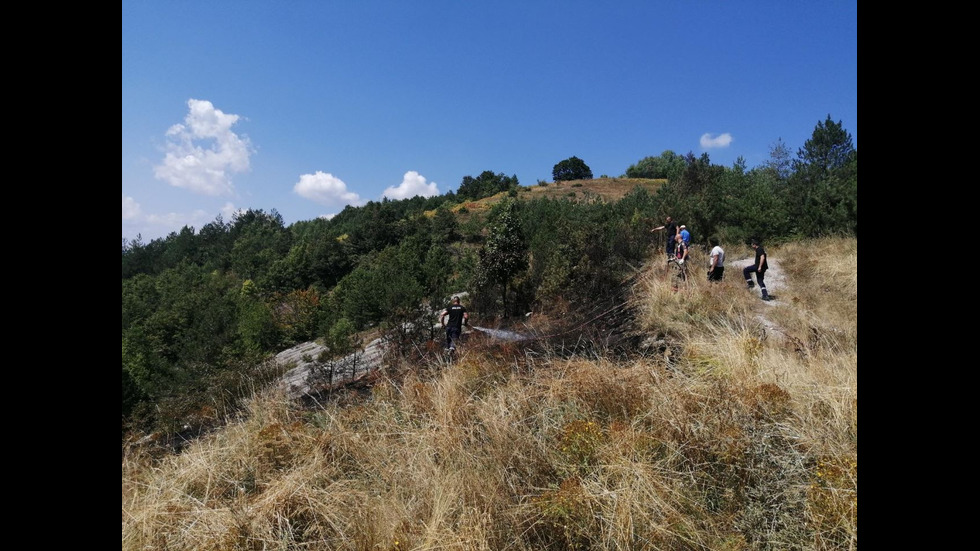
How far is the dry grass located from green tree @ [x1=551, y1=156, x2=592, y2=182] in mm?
67662

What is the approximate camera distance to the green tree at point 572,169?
69812mm

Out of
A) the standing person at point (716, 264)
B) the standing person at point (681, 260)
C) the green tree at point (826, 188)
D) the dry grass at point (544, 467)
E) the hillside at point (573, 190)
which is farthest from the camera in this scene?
the hillside at point (573, 190)

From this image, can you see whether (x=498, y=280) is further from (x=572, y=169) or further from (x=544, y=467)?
(x=572, y=169)

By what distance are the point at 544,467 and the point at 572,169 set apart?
70.9 m

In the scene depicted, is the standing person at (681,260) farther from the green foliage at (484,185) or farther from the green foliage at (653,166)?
the green foliage at (653,166)

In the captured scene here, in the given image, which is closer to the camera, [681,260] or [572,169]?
[681,260]

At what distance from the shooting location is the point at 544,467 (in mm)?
3100

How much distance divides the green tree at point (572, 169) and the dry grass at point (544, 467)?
67662mm

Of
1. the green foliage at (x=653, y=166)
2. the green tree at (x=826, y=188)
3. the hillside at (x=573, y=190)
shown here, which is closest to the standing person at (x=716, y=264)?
the green tree at (x=826, y=188)

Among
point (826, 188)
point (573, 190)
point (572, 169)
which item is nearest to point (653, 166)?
point (572, 169)

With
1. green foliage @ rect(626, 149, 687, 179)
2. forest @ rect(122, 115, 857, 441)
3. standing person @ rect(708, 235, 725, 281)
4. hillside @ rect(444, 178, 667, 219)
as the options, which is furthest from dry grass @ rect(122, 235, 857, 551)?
green foliage @ rect(626, 149, 687, 179)

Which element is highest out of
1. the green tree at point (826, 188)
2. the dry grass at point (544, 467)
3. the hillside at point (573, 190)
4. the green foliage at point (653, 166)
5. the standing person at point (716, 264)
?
the green foliage at point (653, 166)
